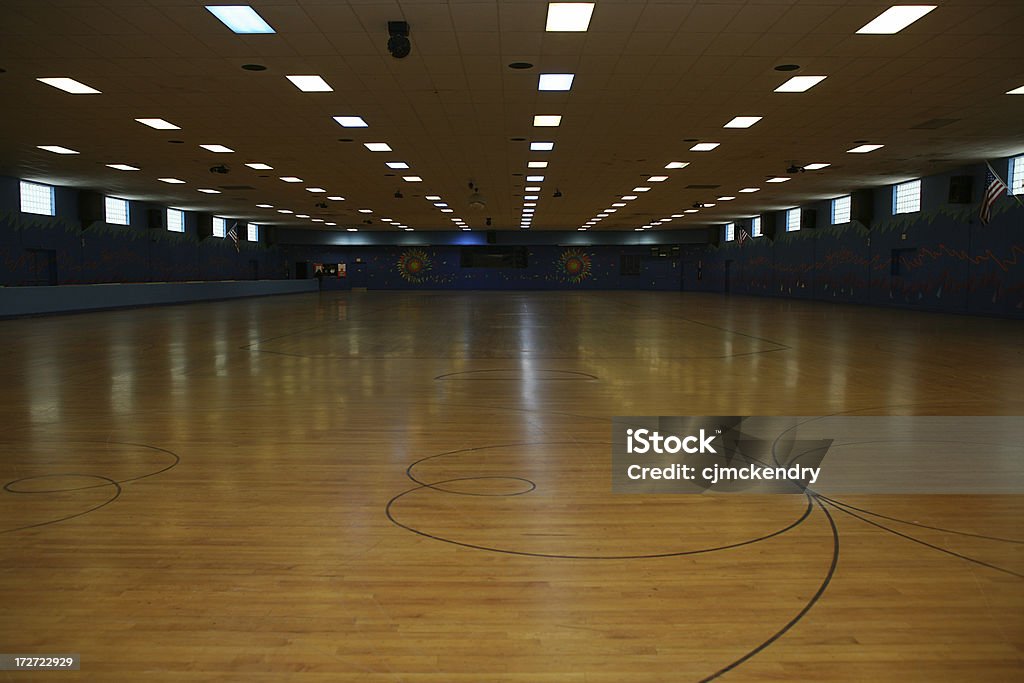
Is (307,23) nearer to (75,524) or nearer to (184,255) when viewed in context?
(75,524)

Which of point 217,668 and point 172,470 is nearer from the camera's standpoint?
point 217,668

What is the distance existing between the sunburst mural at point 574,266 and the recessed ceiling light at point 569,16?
3578 centimetres

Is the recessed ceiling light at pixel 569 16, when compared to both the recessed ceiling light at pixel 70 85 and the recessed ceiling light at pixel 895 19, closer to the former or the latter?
the recessed ceiling light at pixel 895 19

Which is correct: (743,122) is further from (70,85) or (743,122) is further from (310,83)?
(70,85)

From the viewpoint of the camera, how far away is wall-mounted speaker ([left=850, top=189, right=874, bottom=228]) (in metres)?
22.8

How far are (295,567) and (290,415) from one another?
124 inches

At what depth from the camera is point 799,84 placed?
9.82m

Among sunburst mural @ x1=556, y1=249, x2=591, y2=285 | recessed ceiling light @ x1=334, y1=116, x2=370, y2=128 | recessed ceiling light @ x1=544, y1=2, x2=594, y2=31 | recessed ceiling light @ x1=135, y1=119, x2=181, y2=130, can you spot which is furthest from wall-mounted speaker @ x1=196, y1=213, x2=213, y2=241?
recessed ceiling light @ x1=544, y1=2, x2=594, y2=31

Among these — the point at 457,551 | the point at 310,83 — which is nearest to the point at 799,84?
the point at 310,83

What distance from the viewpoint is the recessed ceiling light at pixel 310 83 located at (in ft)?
31.1

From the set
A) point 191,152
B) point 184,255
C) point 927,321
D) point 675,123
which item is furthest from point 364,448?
point 184,255

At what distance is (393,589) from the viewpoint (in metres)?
2.60

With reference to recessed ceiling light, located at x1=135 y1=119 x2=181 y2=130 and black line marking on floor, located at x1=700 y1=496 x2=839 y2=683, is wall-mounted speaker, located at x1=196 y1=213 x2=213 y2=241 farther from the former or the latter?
black line marking on floor, located at x1=700 y1=496 x2=839 y2=683

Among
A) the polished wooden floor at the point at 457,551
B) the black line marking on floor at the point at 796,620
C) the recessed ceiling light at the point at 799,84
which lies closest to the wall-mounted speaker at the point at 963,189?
the recessed ceiling light at the point at 799,84
